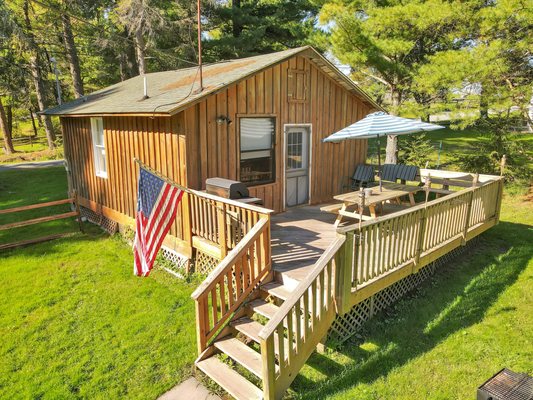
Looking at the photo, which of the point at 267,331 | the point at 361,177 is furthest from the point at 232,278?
the point at 361,177

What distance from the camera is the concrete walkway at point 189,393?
13.8 feet

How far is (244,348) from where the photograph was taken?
4.51 metres

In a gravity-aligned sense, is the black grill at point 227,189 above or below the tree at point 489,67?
below

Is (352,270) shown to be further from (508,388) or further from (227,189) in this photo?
(227,189)

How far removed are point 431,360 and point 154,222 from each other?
4346mm

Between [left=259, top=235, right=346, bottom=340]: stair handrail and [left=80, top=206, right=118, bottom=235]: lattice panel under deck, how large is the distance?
269 inches

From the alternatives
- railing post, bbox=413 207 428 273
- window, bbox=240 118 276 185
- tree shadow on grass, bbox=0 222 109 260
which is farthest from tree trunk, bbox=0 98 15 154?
railing post, bbox=413 207 428 273

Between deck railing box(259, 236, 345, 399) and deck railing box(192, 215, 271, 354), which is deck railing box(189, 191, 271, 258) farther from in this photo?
deck railing box(259, 236, 345, 399)

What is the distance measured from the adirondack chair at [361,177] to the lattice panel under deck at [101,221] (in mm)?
6146

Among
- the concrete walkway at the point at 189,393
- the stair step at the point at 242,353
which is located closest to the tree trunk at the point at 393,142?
the stair step at the point at 242,353

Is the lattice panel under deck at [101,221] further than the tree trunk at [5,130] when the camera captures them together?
No

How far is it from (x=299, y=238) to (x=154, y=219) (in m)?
2.56

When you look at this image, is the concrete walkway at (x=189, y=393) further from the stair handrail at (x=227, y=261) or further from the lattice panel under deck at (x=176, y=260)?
the lattice panel under deck at (x=176, y=260)

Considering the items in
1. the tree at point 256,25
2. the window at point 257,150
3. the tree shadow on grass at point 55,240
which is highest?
the tree at point 256,25
